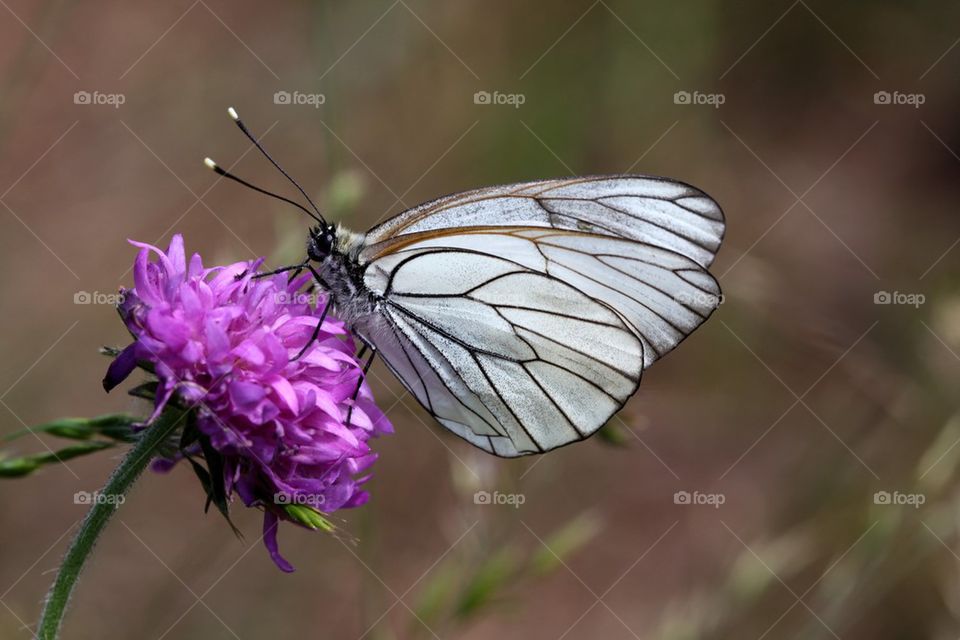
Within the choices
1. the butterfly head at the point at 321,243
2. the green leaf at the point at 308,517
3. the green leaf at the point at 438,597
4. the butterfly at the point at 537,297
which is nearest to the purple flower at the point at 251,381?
the green leaf at the point at 308,517

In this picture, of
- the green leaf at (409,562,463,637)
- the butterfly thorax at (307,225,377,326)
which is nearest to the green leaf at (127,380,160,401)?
the butterfly thorax at (307,225,377,326)

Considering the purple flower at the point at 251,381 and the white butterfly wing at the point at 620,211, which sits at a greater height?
the white butterfly wing at the point at 620,211

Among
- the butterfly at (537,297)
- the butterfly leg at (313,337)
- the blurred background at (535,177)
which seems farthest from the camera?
the blurred background at (535,177)

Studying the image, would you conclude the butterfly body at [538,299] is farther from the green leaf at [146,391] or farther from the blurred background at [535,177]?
the blurred background at [535,177]

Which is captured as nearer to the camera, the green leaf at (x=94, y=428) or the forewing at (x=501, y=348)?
the green leaf at (x=94, y=428)

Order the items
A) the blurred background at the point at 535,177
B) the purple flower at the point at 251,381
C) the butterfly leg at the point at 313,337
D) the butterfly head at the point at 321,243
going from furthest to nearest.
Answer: the blurred background at the point at 535,177 < the butterfly head at the point at 321,243 < the butterfly leg at the point at 313,337 < the purple flower at the point at 251,381

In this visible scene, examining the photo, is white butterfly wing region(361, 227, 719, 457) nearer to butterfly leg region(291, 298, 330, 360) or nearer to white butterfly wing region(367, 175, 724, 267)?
white butterfly wing region(367, 175, 724, 267)

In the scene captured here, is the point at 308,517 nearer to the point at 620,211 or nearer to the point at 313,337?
the point at 313,337

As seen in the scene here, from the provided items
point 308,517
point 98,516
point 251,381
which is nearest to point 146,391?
point 251,381
